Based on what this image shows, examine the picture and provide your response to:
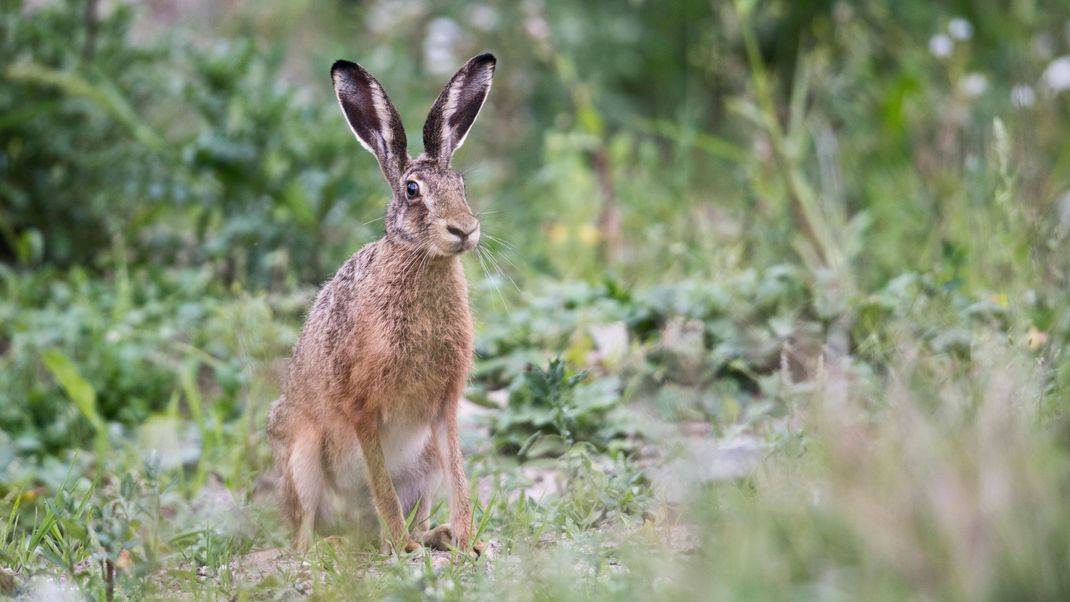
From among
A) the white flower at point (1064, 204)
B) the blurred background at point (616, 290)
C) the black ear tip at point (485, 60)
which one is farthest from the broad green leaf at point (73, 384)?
the white flower at point (1064, 204)

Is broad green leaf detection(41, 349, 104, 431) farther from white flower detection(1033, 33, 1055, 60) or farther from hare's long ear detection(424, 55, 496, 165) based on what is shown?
white flower detection(1033, 33, 1055, 60)

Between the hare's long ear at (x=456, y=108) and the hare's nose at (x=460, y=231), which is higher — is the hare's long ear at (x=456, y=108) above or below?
above

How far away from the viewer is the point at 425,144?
13.1 ft

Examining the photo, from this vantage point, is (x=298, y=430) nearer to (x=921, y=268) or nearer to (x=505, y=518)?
(x=505, y=518)

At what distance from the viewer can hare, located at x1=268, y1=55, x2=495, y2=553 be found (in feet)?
12.9

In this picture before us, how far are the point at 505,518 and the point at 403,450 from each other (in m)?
0.41

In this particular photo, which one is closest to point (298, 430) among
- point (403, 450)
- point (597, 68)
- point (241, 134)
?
point (403, 450)

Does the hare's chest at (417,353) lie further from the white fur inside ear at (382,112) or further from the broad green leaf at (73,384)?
the broad green leaf at (73,384)

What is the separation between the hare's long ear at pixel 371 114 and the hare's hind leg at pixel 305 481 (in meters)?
0.88

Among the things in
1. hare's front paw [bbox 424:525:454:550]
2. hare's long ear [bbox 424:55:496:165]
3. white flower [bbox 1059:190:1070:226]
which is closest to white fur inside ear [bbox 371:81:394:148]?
hare's long ear [bbox 424:55:496:165]

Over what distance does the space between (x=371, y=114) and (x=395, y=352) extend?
754 mm

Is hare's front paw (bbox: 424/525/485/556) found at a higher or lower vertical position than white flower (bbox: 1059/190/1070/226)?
lower

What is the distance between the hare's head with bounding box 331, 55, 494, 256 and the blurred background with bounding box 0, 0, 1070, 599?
0.45 metres

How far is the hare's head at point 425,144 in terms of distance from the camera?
153 inches
